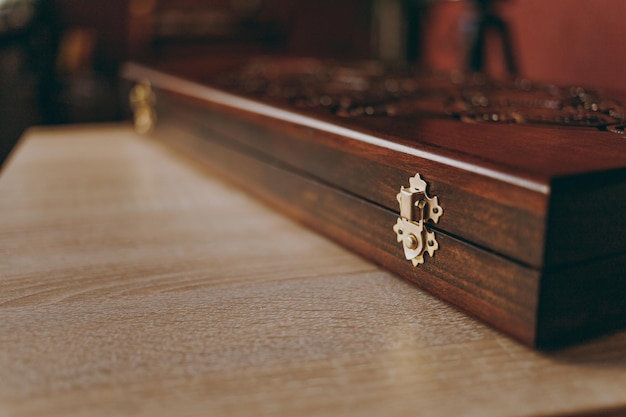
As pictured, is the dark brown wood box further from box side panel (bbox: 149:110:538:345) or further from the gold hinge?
the gold hinge

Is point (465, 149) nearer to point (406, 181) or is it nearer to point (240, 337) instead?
point (406, 181)

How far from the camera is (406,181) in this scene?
1.96 ft

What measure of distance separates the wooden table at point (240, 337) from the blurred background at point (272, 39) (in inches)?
31.7

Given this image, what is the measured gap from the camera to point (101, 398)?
44 cm

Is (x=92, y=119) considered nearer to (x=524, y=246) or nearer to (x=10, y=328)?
(x=10, y=328)

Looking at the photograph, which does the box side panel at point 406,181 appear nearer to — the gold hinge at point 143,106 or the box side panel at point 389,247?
the box side panel at point 389,247

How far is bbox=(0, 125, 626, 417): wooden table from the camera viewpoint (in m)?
0.44

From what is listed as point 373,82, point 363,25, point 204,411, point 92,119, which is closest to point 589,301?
point 204,411

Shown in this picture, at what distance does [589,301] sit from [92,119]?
2.94 m

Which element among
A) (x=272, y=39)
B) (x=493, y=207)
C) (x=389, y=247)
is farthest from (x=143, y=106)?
(x=272, y=39)

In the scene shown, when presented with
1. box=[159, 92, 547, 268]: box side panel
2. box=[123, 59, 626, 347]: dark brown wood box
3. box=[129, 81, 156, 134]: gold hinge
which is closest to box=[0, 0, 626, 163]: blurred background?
box=[129, 81, 156, 134]: gold hinge

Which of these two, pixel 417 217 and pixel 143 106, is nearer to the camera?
pixel 417 217

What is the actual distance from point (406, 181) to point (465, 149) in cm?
7

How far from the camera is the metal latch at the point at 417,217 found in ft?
1.87
